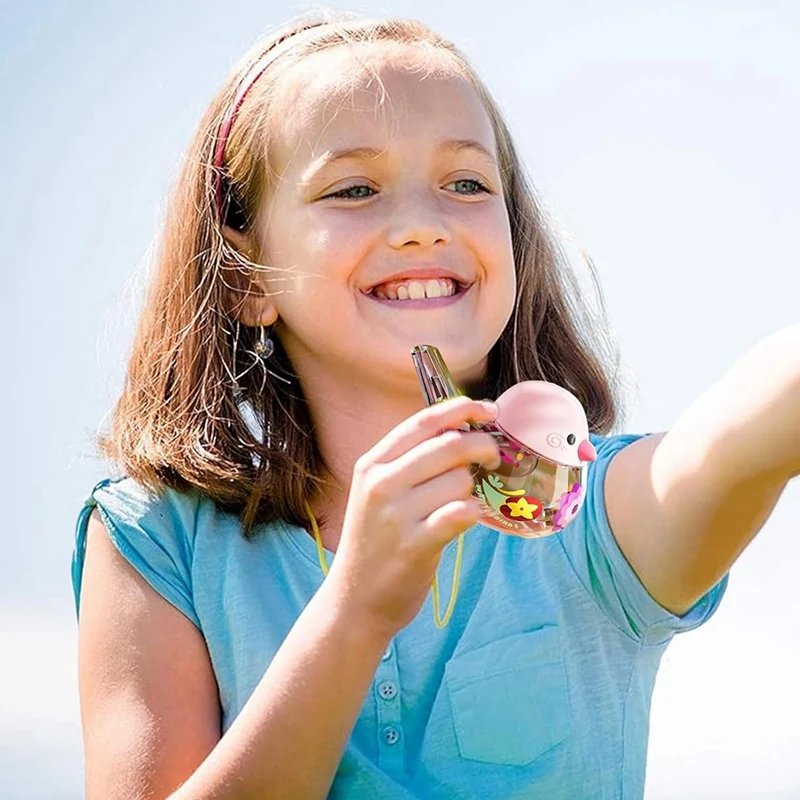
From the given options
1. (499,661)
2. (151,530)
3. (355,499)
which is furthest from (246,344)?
(355,499)

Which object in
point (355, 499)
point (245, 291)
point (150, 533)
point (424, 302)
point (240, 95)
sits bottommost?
point (355, 499)

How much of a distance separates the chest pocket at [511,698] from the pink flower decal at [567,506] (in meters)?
0.33

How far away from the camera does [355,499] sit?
1.26m

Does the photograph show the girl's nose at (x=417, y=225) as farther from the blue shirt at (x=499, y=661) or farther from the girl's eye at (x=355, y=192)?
the blue shirt at (x=499, y=661)

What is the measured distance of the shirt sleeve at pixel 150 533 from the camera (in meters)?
1.66

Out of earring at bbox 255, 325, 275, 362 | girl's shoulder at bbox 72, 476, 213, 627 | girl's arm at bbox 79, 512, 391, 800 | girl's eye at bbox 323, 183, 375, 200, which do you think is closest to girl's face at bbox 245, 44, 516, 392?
girl's eye at bbox 323, 183, 375, 200

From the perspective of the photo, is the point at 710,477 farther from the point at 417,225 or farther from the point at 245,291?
the point at 245,291

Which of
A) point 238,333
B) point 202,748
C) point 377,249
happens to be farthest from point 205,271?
point 202,748

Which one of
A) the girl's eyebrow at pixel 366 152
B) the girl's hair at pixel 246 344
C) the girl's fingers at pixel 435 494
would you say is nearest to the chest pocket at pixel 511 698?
the girl's hair at pixel 246 344

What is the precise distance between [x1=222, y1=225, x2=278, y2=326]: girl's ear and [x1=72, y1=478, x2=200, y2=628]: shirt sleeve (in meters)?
0.23

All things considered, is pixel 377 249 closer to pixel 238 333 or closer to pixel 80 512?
pixel 238 333

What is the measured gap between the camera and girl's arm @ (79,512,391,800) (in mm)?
1302

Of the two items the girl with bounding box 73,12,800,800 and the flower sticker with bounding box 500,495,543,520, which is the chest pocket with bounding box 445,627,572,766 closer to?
the girl with bounding box 73,12,800,800

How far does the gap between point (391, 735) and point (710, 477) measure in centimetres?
42
